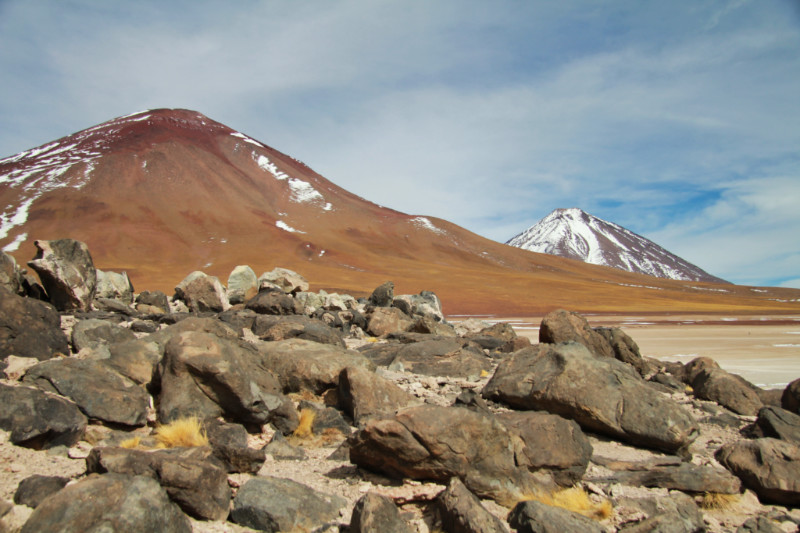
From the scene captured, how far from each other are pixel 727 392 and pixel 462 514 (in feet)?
25.8

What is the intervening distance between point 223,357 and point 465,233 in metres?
109

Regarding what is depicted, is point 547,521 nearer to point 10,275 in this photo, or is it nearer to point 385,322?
point 385,322

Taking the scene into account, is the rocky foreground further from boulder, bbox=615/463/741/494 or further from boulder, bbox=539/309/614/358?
boulder, bbox=539/309/614/358

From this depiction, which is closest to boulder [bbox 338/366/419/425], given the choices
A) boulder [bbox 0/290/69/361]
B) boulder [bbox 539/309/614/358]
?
boulder [bbox 0/290/69/361]

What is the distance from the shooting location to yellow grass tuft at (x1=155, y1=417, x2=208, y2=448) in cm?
596

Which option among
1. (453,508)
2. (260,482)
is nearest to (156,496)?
(260,482)

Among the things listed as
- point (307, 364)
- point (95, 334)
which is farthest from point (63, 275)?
point (307, 364)

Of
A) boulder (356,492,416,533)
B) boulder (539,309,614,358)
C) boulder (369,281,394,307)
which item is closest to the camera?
boulder (356,492,416,533)

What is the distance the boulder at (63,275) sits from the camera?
14.1 meters

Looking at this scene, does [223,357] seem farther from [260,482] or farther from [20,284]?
[20,284]

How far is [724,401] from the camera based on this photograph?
9.53 meters

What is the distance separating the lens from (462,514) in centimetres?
439

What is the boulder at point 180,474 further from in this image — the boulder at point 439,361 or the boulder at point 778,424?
the boulder at point 778,424

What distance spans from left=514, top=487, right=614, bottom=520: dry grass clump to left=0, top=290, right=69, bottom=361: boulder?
8.45 metres
